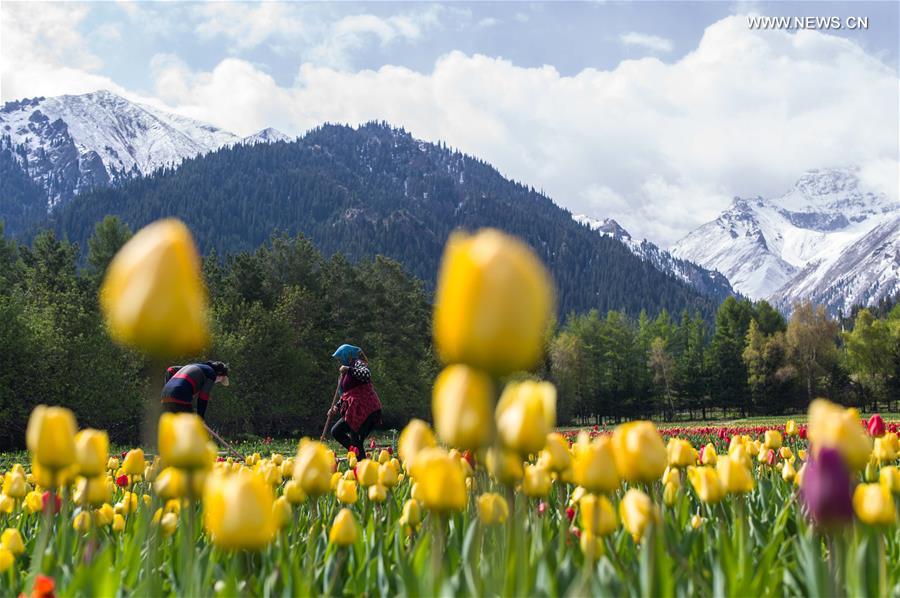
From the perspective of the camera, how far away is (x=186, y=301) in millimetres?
1676

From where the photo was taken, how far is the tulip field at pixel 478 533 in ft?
6.50

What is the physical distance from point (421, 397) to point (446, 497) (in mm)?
44297

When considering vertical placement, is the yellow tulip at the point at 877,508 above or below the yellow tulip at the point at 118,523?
above

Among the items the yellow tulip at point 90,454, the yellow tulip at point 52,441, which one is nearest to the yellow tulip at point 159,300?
the yellow tulip at point 52,441

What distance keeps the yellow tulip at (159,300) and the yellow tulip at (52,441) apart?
715 mm

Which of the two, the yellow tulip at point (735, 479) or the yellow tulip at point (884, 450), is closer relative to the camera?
the yellow tulip at point (735, 479)

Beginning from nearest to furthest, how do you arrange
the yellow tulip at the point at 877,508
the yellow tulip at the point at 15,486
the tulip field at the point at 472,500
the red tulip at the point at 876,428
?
1. the tulip field at the point at 472,500
2. the yellow tulip at the point at 877,508
3. the yellow tulip at the point at 15,486
4. the red tulip at the point at 876,428

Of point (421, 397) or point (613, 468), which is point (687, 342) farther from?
point (613, 468)

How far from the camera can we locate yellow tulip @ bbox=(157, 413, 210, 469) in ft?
6.33

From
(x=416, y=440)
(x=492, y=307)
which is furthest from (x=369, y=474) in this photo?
(x=492, y=307)

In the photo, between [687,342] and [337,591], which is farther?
[687,342]

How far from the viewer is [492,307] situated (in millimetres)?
1449

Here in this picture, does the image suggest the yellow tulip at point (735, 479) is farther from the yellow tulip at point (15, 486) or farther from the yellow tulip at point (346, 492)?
the yellow tulip at point (15, 486)

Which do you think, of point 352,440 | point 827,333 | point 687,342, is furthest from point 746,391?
point 352,440
